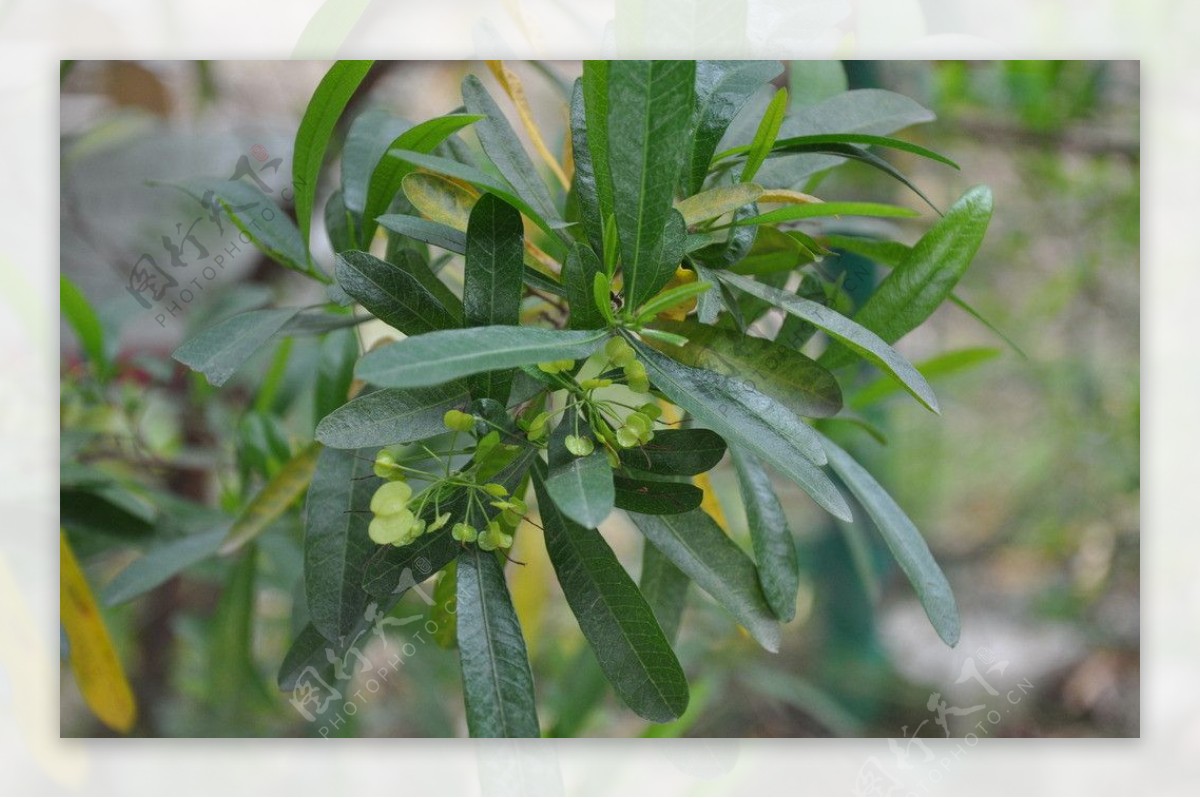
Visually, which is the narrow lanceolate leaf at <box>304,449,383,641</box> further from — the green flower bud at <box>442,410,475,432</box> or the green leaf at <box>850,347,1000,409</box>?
the green leaf at <box>850,347,1000,409</box>

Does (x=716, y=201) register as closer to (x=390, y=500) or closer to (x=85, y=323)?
(x=390, y=500)

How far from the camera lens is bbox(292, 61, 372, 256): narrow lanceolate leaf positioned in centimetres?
48

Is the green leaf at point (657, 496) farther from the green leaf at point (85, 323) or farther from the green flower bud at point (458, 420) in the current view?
the green leaf at point (85, 323)

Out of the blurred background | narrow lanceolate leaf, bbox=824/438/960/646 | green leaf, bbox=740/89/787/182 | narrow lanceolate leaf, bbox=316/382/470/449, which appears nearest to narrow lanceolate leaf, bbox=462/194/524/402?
narrow lanceolate leaf, bbox=316/382/470/449

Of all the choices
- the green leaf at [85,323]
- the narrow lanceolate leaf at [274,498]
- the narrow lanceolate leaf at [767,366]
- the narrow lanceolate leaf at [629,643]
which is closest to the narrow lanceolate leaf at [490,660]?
the narrow lanceolate leaf at [629,643]

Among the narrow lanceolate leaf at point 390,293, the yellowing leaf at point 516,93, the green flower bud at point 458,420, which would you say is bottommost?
the green flower bud at point 458,420

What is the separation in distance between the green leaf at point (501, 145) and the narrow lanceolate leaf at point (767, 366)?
0.32 feet

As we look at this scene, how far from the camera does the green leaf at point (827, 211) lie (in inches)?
15.9

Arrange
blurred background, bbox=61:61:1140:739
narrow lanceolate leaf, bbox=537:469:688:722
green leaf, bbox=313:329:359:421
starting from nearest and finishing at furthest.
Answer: narrow lanceolate leaf, bbox=537:469:688:722 → green leaf, bbox=313:329:359:421 → blurred background, bbox=61:61:1140:739

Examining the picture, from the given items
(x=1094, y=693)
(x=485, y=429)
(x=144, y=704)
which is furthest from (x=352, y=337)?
(x=1094, y=693)

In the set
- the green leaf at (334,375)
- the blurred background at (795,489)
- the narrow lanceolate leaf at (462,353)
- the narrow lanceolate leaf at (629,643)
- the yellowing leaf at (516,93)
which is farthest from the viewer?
the blurred background at (795,489)

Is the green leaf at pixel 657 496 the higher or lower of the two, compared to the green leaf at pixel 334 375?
lower

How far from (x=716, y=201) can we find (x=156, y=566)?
549 millimetres

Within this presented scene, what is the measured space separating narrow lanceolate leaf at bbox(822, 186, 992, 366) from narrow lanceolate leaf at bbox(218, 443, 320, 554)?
1.20 feet
